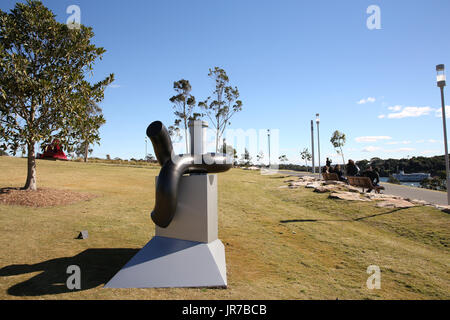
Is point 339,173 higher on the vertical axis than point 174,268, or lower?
higher

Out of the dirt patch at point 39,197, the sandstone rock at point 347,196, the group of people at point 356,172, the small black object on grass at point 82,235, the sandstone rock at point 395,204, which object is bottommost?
the small black object on grass at point 82,235

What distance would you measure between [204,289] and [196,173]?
2134mm

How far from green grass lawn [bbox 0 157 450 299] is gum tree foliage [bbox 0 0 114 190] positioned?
9.82ft

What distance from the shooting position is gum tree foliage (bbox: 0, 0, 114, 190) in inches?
351

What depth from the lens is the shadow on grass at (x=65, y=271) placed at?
12.2 ft

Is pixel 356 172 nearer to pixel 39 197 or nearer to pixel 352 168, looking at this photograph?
pixel 352 168

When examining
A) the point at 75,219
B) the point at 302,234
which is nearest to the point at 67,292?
the point at 75,219

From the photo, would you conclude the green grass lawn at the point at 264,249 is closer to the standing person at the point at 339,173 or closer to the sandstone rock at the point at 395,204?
the sandstone rock at the point at 395,204

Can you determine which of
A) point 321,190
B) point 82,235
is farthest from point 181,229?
point 321,190

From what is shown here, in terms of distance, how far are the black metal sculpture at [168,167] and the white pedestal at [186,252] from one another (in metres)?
0.29

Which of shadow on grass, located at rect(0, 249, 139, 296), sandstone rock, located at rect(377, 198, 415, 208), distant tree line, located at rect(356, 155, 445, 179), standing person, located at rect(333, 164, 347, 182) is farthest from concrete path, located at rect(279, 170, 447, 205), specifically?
distant tree line, located at rect(356, 155, 445, 179)

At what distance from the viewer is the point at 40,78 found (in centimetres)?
952

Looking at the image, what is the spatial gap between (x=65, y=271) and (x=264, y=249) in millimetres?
3972

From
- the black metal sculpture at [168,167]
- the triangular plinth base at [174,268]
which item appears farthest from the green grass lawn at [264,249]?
the black metal sculpture at [168,167]
